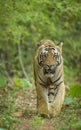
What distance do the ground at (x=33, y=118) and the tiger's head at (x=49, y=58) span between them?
2.43 ft

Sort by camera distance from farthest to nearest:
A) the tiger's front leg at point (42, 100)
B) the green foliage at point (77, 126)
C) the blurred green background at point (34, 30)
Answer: the blurred green background at point (34, 30)
the tiger's front leg at point (42, 100)
the green foliage at point (77, 126)

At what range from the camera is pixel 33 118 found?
25.8 feet

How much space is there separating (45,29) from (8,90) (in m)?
4.73

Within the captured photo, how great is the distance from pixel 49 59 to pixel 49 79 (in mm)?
386

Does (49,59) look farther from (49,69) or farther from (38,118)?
(38,118)

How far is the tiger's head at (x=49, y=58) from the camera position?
784 centimetres

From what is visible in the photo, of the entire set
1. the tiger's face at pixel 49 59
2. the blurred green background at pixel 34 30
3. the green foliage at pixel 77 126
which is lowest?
the blurred green background at pixel 34 30

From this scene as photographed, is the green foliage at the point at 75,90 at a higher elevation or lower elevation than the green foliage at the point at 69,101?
higher

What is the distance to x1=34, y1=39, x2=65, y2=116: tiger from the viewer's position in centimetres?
796

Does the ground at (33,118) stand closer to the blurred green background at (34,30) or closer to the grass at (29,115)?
the grass at (29,115)

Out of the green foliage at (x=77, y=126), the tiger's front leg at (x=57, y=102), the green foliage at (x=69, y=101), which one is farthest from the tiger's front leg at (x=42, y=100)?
the green foliage at (x=77, y=126)

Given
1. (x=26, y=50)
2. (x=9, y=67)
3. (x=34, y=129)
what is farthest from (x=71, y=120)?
(x=26, y=50)

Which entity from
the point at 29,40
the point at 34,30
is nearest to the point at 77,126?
the point at 34,30

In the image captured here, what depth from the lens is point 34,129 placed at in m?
7.18
